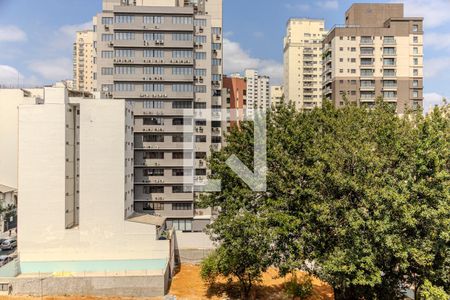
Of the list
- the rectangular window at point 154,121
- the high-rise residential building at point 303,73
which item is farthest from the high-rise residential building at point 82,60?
the rectangular window at point 154,121

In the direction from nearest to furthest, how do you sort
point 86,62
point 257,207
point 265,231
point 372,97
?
point 265,231 → point 257,207 → point 372,97 → point 86,62

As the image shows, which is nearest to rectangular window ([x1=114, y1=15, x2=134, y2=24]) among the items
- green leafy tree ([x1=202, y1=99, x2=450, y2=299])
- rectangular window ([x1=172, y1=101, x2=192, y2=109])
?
rectangular window ([x1=172, y1=101, x2=192, y2=109])

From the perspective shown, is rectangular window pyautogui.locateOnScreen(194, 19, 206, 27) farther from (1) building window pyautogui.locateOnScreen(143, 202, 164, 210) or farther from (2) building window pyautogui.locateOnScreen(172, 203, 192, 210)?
(1) building window pyautogui.locateOnScreen(143, 202, 164, 210)

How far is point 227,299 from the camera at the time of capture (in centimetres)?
Result: 2103

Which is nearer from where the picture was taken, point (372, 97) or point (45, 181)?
point (45, 181)

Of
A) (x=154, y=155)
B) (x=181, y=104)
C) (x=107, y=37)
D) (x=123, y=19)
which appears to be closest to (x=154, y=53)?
(x=123, y=19)

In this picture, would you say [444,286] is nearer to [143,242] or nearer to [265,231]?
[265,231]

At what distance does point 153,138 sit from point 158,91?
196 inches

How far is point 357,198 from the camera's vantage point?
14383mm

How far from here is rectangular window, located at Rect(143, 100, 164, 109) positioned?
1491 inches

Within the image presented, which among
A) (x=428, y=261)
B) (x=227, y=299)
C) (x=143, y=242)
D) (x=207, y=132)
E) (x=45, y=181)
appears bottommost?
(x=227, y=299)

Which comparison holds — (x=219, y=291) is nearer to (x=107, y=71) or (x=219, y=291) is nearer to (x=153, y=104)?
(x=153, y=104)

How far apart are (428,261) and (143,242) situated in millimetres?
18086

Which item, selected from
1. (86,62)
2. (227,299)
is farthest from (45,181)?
(86,62)
